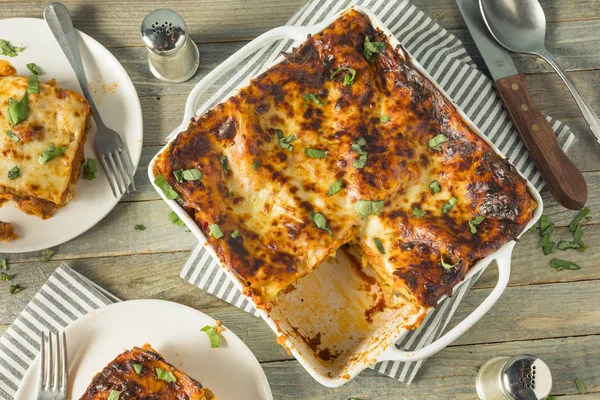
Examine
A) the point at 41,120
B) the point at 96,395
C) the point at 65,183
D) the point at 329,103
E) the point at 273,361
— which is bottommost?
the point at 273,361

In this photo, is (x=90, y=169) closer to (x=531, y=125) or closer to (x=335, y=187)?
(x=335, y=187)

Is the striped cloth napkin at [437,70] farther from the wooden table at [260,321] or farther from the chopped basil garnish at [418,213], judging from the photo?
the chopped basil garnish at [418,213]

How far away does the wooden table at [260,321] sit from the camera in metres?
3.50

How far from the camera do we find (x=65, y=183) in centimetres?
324

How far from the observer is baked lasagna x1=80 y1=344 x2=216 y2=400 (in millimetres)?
3035

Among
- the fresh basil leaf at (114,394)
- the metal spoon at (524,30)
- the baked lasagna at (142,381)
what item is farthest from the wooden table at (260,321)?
the fresh basil leaf at (114,394)

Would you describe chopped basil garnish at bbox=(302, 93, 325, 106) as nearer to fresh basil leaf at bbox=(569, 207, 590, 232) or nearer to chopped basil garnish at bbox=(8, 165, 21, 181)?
chopped basil garnish at bbox=(8, 165, 21, 181)

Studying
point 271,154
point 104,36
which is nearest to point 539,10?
point 271,154

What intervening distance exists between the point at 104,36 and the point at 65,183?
898 millimetres

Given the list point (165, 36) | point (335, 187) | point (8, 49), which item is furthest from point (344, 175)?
point (8, 49)

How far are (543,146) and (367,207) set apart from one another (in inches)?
47.8

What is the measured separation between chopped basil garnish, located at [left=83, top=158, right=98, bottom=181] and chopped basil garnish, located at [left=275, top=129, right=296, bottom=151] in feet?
3.56

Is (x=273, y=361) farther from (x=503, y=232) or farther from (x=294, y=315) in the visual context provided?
(x=503, y=232)

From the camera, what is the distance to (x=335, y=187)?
2.87 metres
